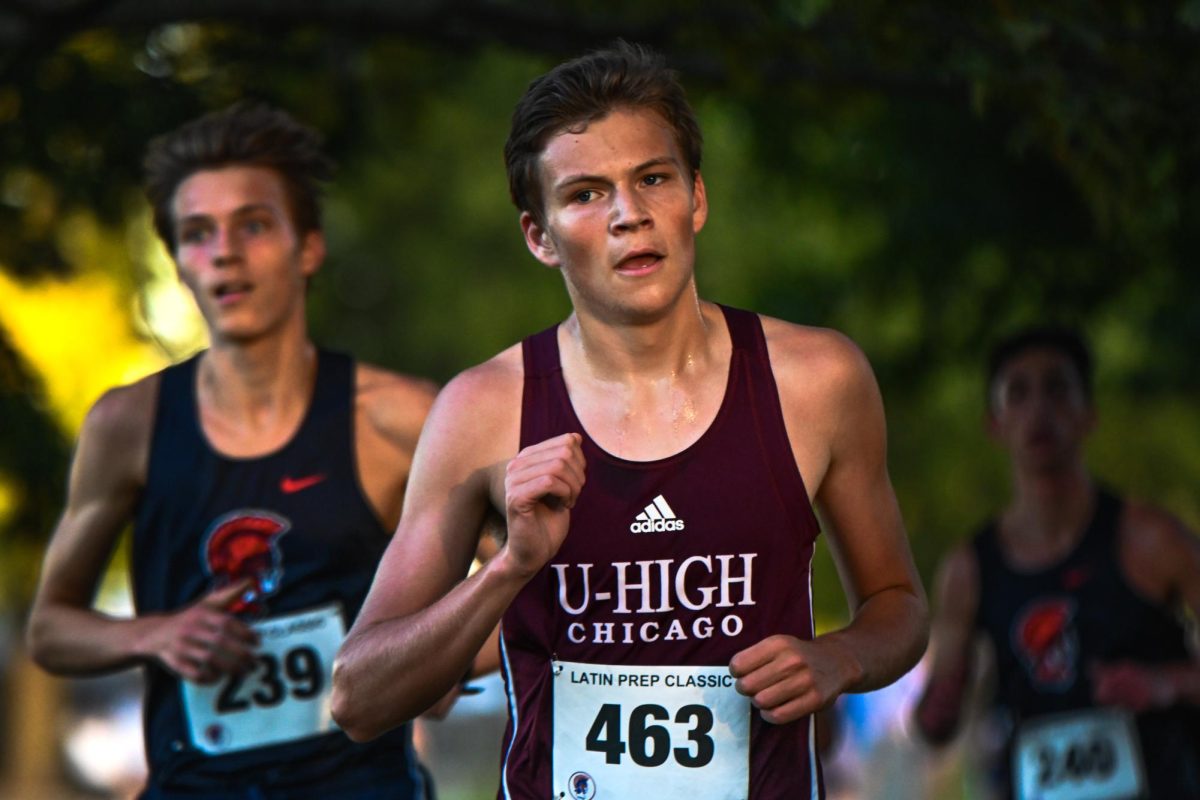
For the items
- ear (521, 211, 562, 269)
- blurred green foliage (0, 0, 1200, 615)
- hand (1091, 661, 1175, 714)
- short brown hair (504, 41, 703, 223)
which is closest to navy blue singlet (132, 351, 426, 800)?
ear (521, 211, 562, 269)

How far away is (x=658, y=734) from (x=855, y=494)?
0.64 m

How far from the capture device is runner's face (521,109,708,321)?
11.8ft

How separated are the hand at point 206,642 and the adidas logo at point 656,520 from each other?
1454 mm

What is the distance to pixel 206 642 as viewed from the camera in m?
4.66

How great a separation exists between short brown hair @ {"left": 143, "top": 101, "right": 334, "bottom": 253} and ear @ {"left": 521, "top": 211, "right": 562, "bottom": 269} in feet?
5.59

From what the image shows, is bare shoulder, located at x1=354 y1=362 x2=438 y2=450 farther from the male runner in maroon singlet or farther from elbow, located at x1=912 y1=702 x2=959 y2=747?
elbow, located at x1=912 y1=702 x2=959 y2=747

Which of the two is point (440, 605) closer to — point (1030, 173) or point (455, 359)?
point (1030, 173)

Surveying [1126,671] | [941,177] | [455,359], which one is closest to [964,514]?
[455,359]

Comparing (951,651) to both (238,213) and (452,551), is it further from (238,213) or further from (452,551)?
(452,551)

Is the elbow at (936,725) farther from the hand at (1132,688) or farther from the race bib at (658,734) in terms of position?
the race bib at (658,734)

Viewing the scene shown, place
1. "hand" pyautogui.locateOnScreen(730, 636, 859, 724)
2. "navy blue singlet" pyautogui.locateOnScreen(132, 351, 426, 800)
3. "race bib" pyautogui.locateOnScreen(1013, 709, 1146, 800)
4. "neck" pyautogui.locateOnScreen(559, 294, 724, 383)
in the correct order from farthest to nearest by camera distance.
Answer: "race bib" pyautogui.locateOnScreen(1013, 709, 1146, 800) < "navy blue singlet" pyautogui.locateOnScreen(132, 351, 426, 800) < "neck" pyautogui.locateOnScreen(559, 294, 724, 383) < "hand" pyautogui.locateOnScreen(730, 636, 859, 724)

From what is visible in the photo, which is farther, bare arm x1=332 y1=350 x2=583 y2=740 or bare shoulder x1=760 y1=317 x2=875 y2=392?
bare shoulder x1=760 y1=317 x2=875 y2=392

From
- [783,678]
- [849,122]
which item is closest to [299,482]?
[783,678]

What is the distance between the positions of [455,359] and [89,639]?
17.1 metres
